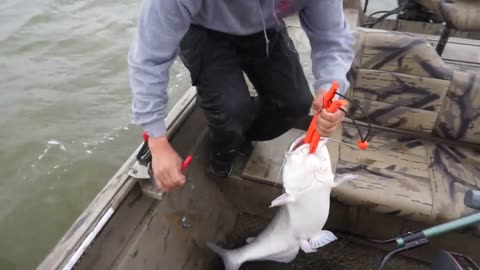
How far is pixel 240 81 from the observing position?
1.68m

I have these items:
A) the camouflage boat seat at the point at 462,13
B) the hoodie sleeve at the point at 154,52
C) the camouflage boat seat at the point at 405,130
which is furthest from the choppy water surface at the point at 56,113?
the camouflage boat seat at the point at 462,13

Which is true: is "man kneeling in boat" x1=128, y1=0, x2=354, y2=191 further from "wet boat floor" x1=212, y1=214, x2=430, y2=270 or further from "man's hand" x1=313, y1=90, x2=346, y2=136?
"wet boat floor" x1=212, y1=214, x2=430, y2=270

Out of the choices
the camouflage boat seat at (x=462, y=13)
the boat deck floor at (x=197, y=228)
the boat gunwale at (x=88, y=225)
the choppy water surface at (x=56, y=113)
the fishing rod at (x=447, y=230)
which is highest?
the camouflage boat seat at (x=462, y=13)

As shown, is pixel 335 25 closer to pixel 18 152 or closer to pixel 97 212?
pixel 97 212

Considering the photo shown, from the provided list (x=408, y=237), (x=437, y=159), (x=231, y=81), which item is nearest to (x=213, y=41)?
(x=231, y=81)

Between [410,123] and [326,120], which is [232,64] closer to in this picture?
[326,120]

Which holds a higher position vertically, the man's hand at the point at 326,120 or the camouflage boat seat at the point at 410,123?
the man's hand at the point at 326,120

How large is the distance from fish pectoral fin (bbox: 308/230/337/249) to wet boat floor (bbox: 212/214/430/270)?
502mm

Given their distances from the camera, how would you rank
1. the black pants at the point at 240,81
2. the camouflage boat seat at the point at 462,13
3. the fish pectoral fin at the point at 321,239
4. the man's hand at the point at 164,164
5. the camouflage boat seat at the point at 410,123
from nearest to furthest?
the man's hand at the point at 164,164 → the fish pectoral fin at the point at 321,239 → the black pants at the point at 240,81 → the camouflage boat seat at the point at 410,123 → the camouflage boat seat at the point at 462,13

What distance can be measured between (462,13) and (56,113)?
3387 mm

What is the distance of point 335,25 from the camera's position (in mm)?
1538

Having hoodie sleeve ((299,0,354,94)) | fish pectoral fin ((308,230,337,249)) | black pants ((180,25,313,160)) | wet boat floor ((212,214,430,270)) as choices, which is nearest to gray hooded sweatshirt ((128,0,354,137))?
hoodie sleeve ((299,0,354,94))

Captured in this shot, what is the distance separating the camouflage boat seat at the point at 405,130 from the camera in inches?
74.7

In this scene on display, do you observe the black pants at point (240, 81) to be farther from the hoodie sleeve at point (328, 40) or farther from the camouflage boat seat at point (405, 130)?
the camouflage boat seat at point (405, 130)
